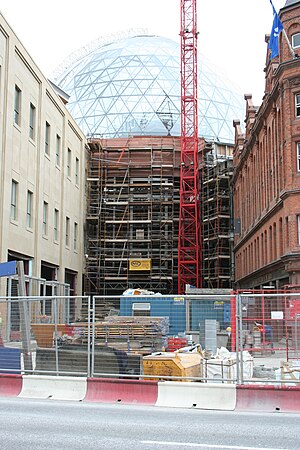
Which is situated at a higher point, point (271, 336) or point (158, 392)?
point (271, 336)

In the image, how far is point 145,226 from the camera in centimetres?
5550

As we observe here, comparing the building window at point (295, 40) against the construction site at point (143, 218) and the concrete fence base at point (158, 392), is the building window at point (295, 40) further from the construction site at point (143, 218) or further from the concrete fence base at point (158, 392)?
the concrete fence base at point (158, 392)

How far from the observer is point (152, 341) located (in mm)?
15453

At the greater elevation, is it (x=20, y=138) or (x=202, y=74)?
(x=202, y=74)

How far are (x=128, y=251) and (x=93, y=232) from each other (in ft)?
12.3

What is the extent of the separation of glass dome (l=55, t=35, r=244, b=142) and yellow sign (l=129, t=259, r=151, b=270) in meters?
14.5

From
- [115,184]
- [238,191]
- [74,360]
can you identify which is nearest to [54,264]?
[115,184]

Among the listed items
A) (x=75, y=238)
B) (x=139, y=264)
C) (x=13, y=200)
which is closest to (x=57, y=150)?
(x=75, y=238)

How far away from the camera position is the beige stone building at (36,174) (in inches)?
1243

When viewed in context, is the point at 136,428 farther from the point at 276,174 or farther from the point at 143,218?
the point at 143,218

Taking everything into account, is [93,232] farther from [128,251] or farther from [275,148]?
[275,148]

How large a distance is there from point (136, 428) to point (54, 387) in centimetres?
418

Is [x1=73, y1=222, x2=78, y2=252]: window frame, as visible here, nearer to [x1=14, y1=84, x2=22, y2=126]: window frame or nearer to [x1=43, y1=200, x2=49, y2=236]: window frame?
[x1=43, y1=200, x2=49, y2=236]: window frame

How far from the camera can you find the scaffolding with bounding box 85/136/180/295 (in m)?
53.7
